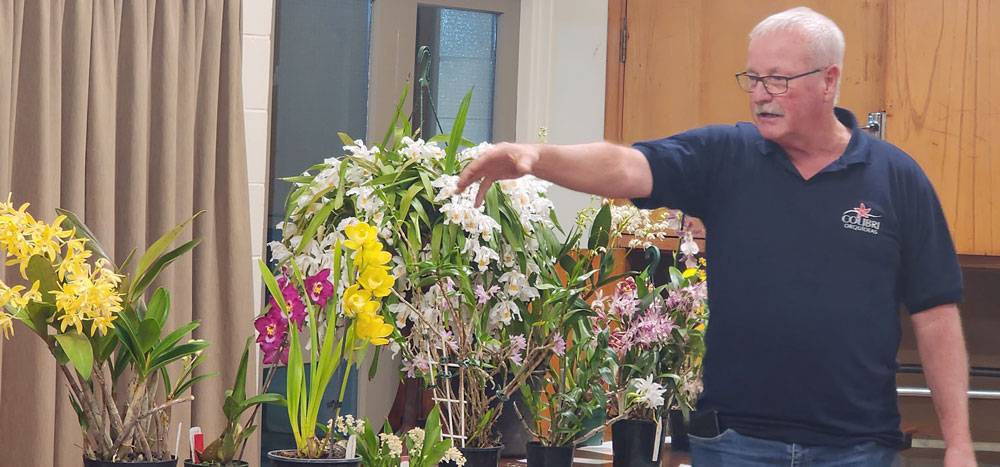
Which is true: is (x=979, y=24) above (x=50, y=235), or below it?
above

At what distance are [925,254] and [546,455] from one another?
2.20 ft

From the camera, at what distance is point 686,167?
1619 millimetres

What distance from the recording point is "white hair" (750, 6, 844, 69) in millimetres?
1593

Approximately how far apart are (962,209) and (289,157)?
2297 millimetres

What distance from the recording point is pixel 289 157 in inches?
170

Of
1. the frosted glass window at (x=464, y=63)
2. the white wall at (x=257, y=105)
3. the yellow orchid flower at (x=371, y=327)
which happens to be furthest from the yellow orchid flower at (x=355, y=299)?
the frosted glass window at (x=464, y=63)

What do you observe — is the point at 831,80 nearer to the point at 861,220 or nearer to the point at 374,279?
the point at 861,220

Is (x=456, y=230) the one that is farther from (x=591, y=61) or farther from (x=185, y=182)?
(x=591, y=61)

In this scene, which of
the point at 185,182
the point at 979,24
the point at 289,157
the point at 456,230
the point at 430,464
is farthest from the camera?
the point at 289,157

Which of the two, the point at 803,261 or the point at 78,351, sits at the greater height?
the point at 803,261

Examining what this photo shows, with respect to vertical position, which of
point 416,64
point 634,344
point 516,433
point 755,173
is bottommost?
point 516,433

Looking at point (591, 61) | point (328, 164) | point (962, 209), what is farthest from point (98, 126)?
point (962, 209)

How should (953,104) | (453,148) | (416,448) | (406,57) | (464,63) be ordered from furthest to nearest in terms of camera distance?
(464,63) < (406,57) < (953,104) < (453,148) < (416,448)

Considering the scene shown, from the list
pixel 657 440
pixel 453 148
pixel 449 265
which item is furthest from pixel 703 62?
pixel 449 265
